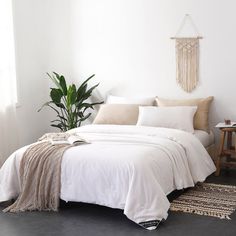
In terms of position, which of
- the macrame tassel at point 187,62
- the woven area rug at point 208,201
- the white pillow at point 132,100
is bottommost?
the woven area rug at point 208,201

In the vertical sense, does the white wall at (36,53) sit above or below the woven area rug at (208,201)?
above

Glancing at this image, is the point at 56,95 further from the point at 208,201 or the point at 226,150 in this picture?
the point at 208,201

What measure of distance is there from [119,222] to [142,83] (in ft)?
8.06

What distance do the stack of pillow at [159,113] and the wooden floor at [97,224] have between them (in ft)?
4.58

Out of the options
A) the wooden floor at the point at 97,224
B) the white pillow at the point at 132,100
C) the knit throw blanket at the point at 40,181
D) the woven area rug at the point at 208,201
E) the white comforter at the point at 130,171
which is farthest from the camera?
the white pillow at the point at 132,100

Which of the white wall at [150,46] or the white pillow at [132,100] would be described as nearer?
the white wall at [150,46]

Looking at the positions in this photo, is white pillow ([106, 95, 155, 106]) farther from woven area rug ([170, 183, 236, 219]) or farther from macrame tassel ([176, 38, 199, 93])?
woven area rug ([170, 183, 236, 219])

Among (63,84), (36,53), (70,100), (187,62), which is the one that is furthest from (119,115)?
(36,53)

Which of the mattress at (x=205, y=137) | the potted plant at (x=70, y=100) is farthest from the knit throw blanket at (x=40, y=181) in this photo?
the potted plant at (x=70, y=100)

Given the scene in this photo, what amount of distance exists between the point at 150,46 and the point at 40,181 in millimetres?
2477

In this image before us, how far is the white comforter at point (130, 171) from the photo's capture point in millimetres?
3367

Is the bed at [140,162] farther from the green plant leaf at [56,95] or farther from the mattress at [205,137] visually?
the green plant leaf at [56,95]

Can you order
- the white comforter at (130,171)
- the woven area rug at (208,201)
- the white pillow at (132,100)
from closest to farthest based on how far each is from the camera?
1. the white comforter at (130,171)
2. the woven area rug at (208,201)
3. the white pillow at (132,100)

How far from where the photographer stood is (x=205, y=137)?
4.82m
